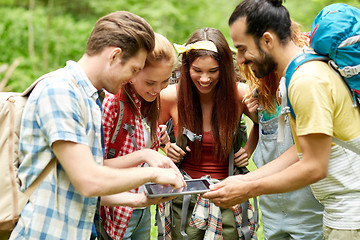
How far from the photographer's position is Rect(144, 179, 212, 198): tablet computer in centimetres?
253

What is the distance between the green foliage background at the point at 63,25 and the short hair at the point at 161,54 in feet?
27.9

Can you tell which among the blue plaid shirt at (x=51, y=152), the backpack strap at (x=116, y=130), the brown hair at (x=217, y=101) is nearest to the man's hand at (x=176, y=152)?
the brown hair at (x=217, y=101)

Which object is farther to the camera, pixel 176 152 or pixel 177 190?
pixel 176 152

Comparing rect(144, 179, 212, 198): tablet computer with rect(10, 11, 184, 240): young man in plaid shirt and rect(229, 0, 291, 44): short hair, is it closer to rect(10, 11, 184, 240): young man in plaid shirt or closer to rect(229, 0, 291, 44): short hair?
rect(10, 11, 184, 240): young man in plaid shirt

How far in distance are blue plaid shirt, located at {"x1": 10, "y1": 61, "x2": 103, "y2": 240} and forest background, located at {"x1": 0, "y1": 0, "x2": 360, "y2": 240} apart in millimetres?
9260

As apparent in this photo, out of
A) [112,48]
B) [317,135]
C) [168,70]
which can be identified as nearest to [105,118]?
[168,70]

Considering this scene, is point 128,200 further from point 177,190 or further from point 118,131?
point 118,131

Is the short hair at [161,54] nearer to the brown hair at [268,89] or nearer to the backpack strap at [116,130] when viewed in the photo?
the backpack strap at [116,130]

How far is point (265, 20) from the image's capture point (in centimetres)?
253

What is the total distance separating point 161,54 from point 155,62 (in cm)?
7

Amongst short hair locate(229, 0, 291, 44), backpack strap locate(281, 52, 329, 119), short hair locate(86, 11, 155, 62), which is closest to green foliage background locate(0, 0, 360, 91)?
short hair locate(229, 0, 291, 44)

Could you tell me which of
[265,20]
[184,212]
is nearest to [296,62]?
Answer: [265,20]

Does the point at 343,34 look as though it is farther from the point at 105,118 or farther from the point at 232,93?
the point at 105,118

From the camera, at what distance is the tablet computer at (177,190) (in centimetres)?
253
